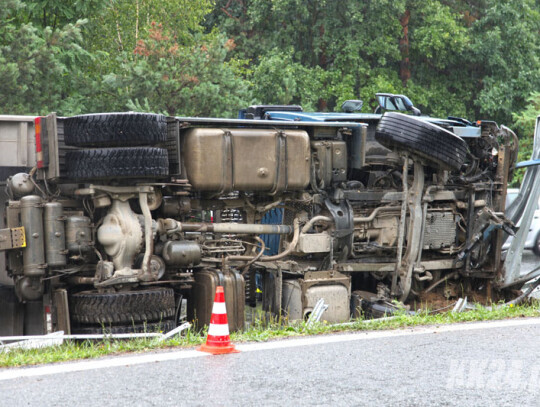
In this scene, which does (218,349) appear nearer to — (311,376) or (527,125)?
(311,376)

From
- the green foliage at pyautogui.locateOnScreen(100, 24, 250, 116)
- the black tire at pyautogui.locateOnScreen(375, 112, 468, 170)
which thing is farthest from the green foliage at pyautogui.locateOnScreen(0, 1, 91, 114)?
the black tire at pyautogui.locateOnScreen(375, 112, 468, 170)

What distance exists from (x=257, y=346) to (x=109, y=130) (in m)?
2.41

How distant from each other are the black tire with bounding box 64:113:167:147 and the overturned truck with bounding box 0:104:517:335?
0.01 metres

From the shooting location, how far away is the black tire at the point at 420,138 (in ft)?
29.8

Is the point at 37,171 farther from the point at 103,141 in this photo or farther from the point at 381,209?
the point at 381,209

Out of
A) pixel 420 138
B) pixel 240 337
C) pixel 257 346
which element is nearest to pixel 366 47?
pixel 420 138

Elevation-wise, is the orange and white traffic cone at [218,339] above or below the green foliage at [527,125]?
below

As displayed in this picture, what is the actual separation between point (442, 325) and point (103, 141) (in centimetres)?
335

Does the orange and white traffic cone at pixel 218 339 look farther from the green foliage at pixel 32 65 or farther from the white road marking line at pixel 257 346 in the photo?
the green foliage at pixel 32 65

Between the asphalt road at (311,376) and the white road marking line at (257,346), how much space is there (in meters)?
0.01

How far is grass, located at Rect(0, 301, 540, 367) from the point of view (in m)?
6.11

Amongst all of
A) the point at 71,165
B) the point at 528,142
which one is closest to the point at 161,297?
A: the point at 71,165

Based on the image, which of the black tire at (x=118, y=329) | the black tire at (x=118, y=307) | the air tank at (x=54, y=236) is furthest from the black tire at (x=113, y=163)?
the black tire at (x=118, y=329)

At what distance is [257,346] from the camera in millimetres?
6449
